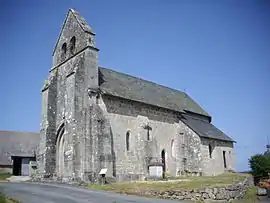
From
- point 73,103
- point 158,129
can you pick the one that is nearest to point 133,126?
point 158,129

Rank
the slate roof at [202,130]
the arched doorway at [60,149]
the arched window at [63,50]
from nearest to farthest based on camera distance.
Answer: the arched doorway at [60,149] < the arched window at [63,50] < the slate roof at [202,130]

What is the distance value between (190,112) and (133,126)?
11868 mm

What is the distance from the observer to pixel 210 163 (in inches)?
1268

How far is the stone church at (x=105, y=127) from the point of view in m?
24.3

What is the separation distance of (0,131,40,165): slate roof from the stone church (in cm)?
2042

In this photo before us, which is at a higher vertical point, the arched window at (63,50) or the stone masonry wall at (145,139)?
the arched window at (63,50)

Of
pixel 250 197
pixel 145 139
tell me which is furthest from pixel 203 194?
pixel 145 139

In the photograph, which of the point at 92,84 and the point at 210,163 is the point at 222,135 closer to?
the point at 210,163

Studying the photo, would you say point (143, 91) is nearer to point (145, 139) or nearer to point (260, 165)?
point (145, 139)

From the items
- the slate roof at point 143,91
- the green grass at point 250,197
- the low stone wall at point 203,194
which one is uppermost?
the slate roof at point 143,91

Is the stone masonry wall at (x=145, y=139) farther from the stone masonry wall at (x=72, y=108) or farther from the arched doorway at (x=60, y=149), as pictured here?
the arched doorway at (x=60, y=149)

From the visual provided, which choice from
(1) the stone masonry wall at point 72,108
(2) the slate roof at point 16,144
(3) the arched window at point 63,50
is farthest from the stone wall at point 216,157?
(2) the slate roof at point 16,144

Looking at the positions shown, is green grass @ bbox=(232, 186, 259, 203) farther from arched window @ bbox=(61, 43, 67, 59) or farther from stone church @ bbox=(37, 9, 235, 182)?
arched window @ bbox=(61, 43, 67, 59)

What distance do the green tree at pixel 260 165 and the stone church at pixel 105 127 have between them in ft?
16.8
